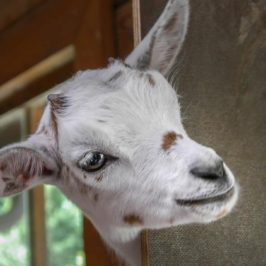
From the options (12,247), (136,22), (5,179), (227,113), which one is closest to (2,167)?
(5,179)

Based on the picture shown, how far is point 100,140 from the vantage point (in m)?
0.93

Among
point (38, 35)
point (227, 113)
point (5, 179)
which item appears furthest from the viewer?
point (227, 113)

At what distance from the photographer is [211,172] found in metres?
0.98

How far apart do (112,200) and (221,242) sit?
0.85ft

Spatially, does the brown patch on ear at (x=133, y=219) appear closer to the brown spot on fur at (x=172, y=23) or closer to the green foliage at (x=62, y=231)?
the green foliage at (x=62, y=231)

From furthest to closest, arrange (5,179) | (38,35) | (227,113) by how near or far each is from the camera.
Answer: (227,113)
(38,35)
(5,179)

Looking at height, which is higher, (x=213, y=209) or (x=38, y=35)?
(x=38, y=35)

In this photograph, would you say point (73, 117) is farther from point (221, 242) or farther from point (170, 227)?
point (221, 242)

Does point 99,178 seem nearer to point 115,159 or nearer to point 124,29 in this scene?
point 115,159

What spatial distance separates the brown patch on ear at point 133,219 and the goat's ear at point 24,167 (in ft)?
0.44

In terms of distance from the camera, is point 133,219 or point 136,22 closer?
point 133,219

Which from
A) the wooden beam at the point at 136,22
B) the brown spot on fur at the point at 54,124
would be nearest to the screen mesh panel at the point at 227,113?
the wooden beam at the point at 136,22

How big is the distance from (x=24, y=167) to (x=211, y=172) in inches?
11.9

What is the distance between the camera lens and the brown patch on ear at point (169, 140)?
957 mm
